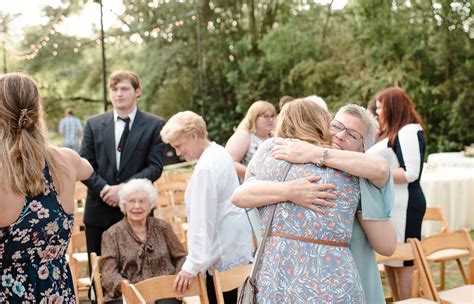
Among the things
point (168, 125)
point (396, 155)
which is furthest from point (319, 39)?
point (168, 125)

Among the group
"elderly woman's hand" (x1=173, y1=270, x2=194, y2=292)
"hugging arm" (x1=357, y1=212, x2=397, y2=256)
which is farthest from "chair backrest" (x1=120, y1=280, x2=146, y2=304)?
"hugging arm" (x1=357, y1=212, x2=397, y2=256)

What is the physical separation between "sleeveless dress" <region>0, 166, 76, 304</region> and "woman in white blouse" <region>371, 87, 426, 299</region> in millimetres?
2793

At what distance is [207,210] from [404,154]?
6.19 ft

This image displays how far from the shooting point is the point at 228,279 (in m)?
3.76

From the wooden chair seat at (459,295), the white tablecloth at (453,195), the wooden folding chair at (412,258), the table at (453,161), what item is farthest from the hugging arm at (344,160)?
the table at (453,161)

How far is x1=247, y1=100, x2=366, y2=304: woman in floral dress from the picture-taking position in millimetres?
A: 2625

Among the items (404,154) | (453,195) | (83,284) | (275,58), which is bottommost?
(83,284)

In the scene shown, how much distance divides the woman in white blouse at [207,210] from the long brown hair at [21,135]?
1.19m

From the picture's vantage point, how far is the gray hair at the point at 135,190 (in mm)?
4648

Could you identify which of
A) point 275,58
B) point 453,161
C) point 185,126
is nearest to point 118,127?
point 185,126

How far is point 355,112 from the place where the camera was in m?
2.88

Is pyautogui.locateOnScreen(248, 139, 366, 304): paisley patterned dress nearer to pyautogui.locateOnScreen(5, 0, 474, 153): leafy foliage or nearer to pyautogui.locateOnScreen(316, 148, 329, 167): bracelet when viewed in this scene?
pyautogui.locateOnScreen(316, 148, 329, 167): bracelet

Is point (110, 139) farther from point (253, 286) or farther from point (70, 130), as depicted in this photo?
point (70, 130)

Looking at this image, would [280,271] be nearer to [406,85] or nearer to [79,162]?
[79,162]
